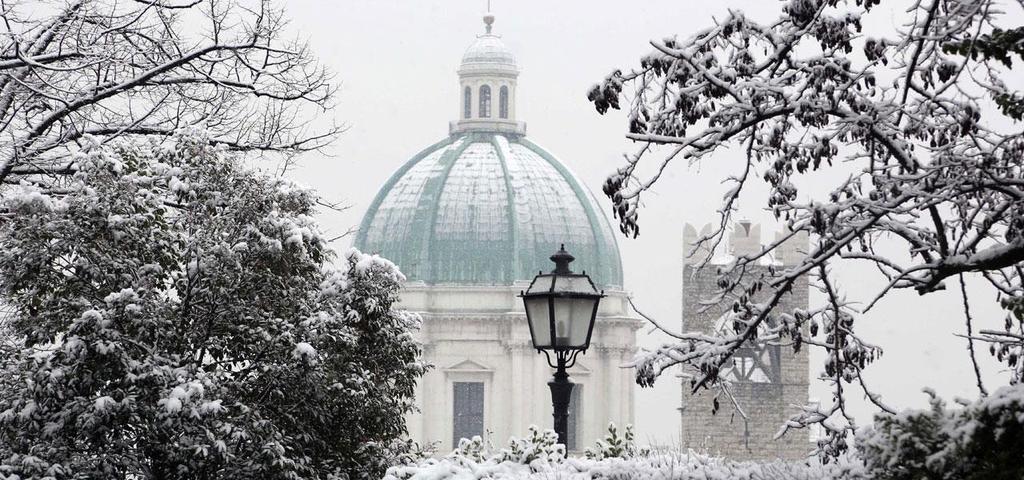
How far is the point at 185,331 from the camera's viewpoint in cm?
1528

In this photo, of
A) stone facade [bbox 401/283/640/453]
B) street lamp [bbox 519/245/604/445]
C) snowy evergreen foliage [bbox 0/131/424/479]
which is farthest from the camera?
stone facade [bbox 401/283/640/453]

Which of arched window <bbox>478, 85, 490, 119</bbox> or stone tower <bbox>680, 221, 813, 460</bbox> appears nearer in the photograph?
stone tower <bbox>680, 221, 813, 460</bbox>

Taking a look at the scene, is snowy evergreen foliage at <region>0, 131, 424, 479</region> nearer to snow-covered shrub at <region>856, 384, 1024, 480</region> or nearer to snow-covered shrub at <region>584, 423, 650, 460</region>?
snow-covered shrub at <region>584, 423, 650, 460</region>

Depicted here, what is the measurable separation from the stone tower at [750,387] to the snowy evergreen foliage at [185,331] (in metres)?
44.1

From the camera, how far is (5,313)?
1570 cm

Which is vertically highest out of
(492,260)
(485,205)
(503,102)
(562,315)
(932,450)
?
(503,102)

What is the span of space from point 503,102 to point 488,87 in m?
0.97

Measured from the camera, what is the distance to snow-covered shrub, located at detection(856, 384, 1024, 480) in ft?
25.9

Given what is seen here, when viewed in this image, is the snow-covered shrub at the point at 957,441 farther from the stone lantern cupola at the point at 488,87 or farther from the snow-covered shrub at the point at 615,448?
the stone lantern cupola at the point at 488,87

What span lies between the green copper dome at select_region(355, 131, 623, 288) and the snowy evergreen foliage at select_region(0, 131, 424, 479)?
72.4 m

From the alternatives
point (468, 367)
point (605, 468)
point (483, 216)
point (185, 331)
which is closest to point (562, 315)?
point (605, 468)

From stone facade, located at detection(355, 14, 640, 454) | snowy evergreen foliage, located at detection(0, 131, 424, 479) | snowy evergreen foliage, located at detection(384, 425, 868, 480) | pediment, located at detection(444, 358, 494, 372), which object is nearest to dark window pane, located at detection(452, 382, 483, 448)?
stone facade, located at detection(355, 14, 640, 454)

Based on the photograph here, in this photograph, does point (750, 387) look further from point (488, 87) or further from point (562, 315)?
point (562, 315)

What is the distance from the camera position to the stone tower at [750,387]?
61406 mm
